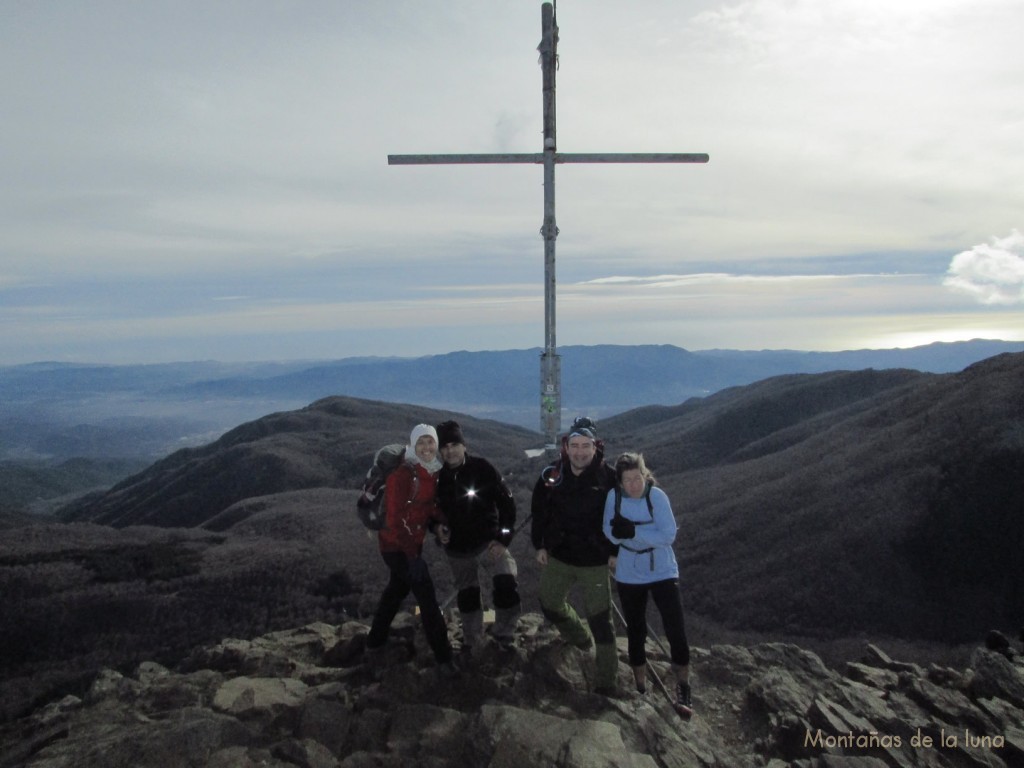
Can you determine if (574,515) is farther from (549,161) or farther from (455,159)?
(455,159)

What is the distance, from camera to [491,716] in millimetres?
5941

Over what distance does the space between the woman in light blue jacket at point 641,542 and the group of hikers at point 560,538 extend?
1cm

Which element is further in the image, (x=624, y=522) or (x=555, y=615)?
(x=555, y=615)

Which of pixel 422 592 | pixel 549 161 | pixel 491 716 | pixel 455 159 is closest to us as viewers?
pixel 491 716

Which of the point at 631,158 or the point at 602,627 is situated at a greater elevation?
the point at 631,158

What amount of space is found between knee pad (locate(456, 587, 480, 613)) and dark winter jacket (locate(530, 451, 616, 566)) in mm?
1237

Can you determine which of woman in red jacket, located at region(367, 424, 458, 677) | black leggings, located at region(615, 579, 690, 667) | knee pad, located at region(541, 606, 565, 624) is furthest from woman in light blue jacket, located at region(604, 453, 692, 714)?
woman in red jacket, located at region(367, 424, 458, 677)

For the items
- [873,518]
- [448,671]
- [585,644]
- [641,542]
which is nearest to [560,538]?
[641,542]

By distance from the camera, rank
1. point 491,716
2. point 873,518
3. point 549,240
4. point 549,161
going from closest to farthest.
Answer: point 491,716 → point 549,240 → point 549,161 → point 873,518

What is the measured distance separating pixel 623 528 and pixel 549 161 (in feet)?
17.4

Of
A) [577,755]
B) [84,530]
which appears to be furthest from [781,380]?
[577,755]

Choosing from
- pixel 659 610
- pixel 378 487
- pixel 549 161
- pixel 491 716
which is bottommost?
pixel 491 716

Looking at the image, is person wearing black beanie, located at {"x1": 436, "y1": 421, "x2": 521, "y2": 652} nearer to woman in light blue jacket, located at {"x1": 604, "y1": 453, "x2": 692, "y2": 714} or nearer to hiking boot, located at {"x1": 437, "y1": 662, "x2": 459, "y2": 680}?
hiking boot, located at {"x1": 437, "y1": 662, "x2": 459, "y2": 680}

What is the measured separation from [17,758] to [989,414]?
29175 mm
